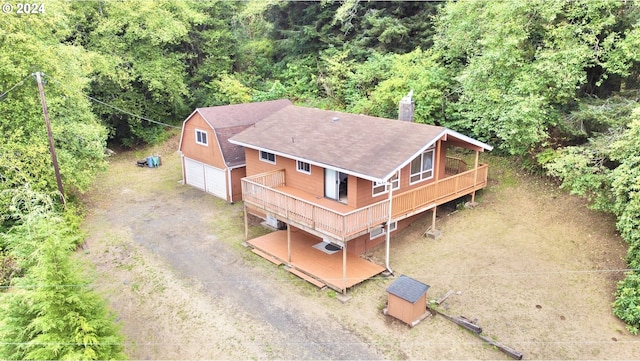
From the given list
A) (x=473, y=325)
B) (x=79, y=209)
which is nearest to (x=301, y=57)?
(x=79, y=209)

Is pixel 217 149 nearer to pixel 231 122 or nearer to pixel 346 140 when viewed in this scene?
pixel 231 122

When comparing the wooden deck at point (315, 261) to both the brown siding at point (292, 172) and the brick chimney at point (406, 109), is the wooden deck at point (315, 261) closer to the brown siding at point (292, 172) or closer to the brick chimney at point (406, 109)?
the brown siding at point (292, 172)

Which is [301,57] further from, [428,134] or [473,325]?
[473,325]

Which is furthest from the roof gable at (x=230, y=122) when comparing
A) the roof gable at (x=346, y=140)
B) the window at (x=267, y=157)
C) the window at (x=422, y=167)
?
the window at (x=422, y=167)

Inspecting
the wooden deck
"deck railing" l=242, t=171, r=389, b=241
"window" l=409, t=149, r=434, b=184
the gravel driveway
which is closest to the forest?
the gravel driveway

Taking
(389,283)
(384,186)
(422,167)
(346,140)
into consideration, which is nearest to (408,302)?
(389,283)

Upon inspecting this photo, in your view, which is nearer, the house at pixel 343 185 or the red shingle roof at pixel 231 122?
the house at pixel 343 185

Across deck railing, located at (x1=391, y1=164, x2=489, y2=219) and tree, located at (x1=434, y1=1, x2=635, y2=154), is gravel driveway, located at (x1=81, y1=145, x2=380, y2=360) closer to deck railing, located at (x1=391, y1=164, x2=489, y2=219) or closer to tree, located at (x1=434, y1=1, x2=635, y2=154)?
deck railing, located at (x1=391, y1=164, x2=489, y2=219)
